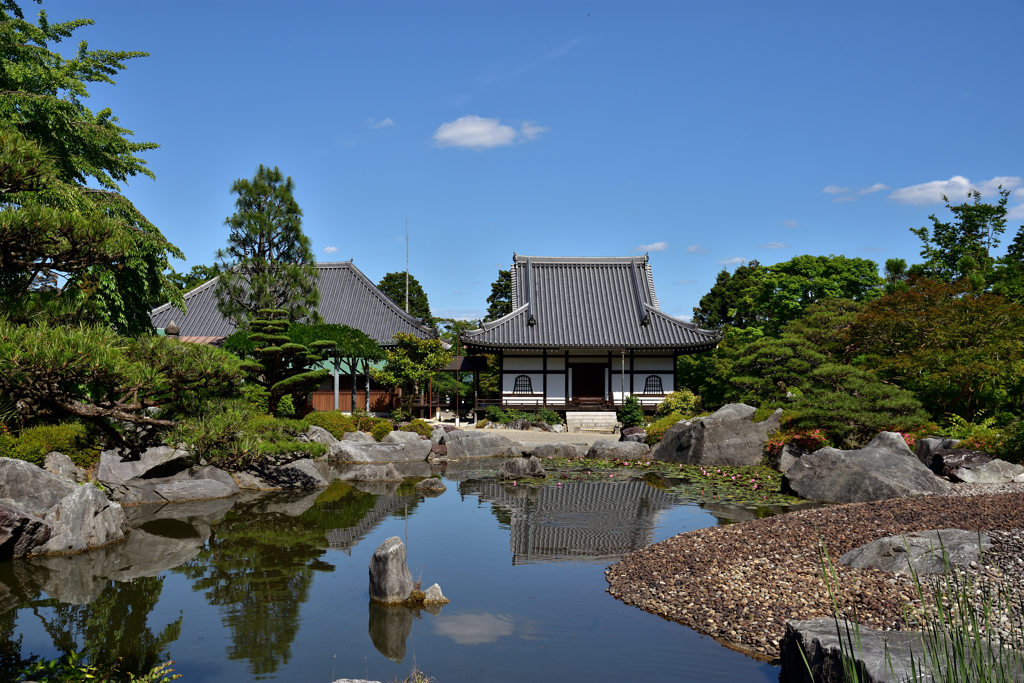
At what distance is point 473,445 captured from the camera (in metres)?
18.9

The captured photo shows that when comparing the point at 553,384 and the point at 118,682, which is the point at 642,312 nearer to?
the point at 553,384

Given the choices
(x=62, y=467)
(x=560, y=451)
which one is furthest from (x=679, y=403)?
(x=62, y=467)

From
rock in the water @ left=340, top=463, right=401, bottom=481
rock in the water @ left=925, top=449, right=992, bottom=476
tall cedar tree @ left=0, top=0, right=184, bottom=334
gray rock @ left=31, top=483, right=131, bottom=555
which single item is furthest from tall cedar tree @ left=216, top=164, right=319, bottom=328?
rock in the water @ left=925, top=449, right=992, bottom=476

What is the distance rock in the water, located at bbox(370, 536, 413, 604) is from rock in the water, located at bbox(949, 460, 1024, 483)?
9.85 metres

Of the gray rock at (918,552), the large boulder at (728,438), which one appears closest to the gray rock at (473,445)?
the large boulder at (728,438)

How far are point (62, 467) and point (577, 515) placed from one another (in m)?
8.28

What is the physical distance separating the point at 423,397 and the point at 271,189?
10130mm

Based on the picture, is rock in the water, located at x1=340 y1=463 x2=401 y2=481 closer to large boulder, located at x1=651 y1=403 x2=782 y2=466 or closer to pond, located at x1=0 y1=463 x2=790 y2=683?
pond, located at x1=0 y1=463 x2=790 y2=683

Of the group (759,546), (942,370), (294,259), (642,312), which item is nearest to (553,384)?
(642,312)

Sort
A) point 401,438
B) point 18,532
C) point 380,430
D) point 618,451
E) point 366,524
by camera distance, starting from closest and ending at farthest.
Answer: point 18,532, point 366,524, point 618,451, point 401,438, point 380,430

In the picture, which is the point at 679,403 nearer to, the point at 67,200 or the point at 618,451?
the point at 618,451

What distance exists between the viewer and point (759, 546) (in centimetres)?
750

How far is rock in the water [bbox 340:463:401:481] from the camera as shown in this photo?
48.2ft

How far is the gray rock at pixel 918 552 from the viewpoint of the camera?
19.9 feet
